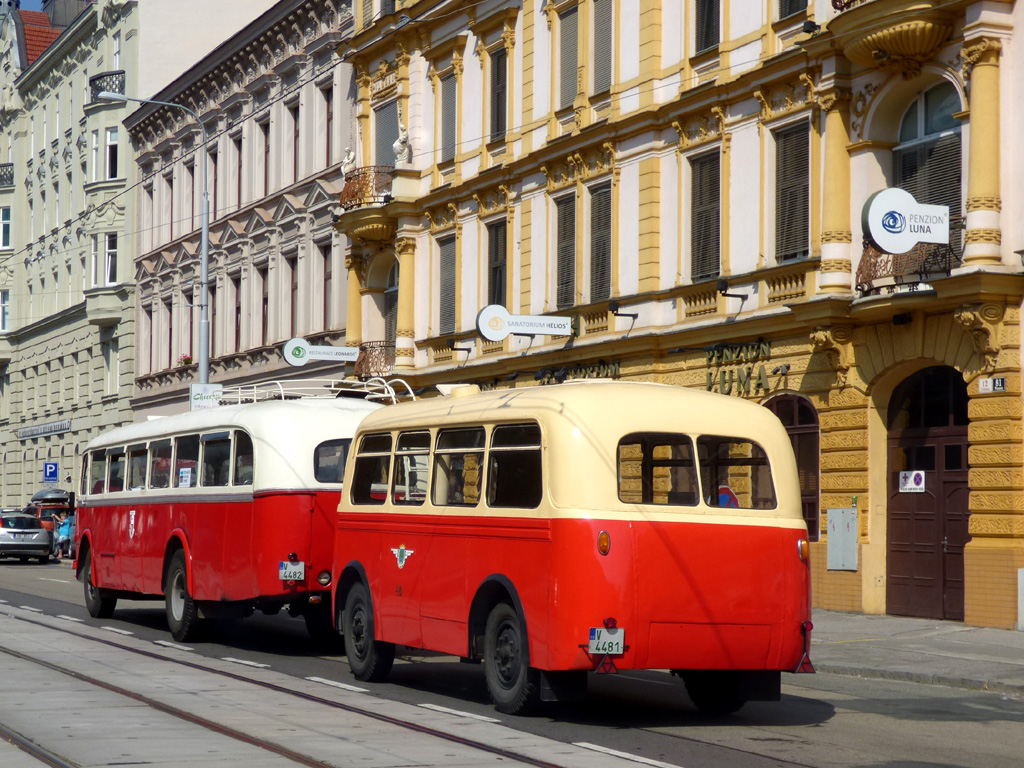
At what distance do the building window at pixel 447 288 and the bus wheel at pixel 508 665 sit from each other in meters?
23.0

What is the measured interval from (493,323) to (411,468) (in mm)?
15295

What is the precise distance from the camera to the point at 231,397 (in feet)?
65.3

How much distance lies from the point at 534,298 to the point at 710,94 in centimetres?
721

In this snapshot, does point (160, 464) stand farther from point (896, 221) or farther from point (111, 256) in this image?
point (111, 256)

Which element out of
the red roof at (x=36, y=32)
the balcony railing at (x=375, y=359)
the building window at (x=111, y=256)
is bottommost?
the balcony railing at (x=375, y=359)

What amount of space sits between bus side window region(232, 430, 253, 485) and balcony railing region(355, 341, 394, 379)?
19106 mm

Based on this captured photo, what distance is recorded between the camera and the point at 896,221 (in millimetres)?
20219

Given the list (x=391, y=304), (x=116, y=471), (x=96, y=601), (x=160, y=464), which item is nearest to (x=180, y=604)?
(x=160, y=464)

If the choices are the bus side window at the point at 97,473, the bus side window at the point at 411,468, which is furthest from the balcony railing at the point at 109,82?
the bus side window at the point at 411,468

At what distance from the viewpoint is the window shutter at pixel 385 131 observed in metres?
37.6

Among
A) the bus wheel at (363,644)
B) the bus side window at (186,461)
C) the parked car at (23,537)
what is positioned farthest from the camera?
the parked car at (23,537)

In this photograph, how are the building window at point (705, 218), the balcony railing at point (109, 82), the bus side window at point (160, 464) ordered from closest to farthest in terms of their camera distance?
the bus side window at point (160, 464)
the building window at point (705, 218)
the balcony railing at point (109, 82)

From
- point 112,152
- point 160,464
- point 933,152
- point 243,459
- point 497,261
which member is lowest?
point 160,464

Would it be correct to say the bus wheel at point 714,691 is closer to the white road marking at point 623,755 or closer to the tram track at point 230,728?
the white road marking at point 623,755
